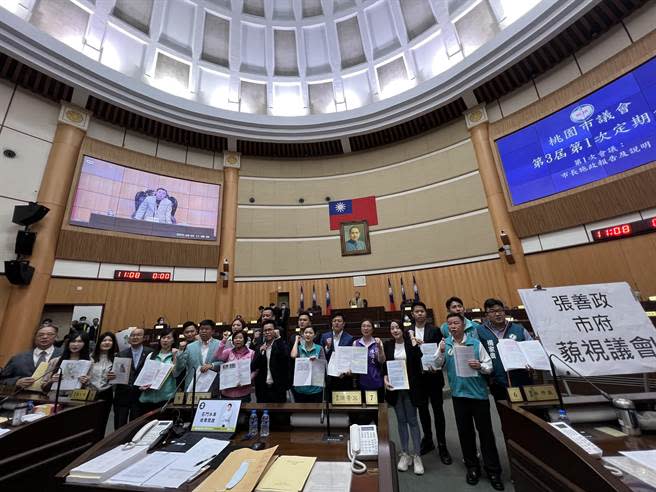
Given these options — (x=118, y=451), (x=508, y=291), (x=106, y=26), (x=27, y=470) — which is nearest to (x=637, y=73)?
(x=508, y=291)

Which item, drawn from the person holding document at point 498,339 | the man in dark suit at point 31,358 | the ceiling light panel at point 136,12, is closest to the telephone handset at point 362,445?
the person holding document at point 498,339

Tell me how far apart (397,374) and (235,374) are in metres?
1.44

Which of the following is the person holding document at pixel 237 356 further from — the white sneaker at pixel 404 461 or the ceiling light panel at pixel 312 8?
the ceiling light panel at pixel 312 8

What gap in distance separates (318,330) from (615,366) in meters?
5.57

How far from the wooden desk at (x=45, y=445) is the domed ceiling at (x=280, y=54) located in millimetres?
9596

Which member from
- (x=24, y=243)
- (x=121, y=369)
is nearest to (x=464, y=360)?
(x=121, y=369)

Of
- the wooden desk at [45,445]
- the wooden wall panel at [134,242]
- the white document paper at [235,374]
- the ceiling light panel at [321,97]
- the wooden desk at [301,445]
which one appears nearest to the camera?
the wooden desk at [301,445]

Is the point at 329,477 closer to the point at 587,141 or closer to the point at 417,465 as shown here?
the point at 417,465

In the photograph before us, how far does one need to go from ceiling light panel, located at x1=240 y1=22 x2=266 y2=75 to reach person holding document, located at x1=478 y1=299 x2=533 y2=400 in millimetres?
11905

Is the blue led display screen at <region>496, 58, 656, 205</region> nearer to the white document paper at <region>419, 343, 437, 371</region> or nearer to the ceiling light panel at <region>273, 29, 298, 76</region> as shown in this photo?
the white document paper at <region>419, 343, 437, 371</region>

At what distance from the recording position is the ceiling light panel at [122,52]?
891cm

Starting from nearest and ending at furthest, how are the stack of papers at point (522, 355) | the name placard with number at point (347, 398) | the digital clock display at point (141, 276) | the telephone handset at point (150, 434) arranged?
the telephone handset at point (150, 434), the name placard with number at point (347, 398), the stack of papers at point (522, 355), the digital clock display at point (141, 276)

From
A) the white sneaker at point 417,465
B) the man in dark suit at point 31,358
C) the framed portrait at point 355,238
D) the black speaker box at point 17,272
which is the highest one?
the framed portrait at point 355,238

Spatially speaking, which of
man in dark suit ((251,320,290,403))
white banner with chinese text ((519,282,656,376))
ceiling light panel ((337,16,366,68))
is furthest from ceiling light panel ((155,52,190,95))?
white banner with chinese text ((519,282,656,376))
